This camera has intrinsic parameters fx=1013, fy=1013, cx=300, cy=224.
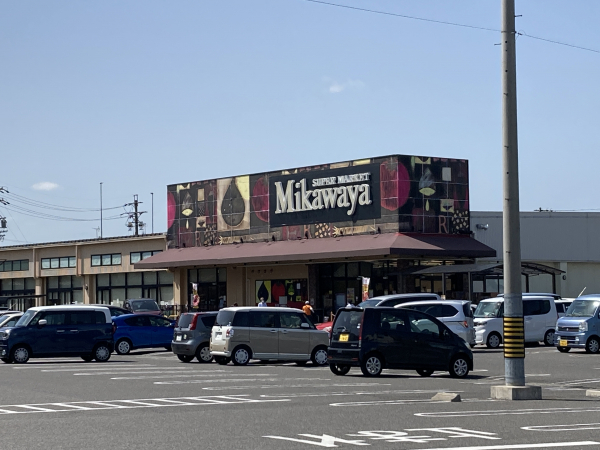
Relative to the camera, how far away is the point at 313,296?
5019 cm

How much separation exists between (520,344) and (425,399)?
209 cm

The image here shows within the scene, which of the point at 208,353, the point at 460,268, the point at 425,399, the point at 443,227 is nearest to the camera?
the point at 425,399

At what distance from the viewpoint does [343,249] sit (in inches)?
1825

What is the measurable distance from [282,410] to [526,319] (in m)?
23.0

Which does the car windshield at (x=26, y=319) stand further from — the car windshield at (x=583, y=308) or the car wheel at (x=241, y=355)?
the car windshield at (x=583, y=308)

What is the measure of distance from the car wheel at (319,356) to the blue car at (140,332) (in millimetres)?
9026

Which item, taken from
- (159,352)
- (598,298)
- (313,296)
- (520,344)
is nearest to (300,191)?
(313,296)

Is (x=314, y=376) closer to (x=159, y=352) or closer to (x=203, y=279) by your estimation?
(x=159, y=352)

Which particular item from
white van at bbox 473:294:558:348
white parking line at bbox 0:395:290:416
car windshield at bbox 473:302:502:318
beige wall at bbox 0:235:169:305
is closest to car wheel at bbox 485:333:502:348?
white van at bbox 473:294:558:348

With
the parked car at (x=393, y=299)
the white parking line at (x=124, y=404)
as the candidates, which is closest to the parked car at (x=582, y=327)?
the parked car at (x=393, y=299)

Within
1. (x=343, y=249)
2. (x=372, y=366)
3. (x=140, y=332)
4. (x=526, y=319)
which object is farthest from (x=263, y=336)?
(x=343, y=249)

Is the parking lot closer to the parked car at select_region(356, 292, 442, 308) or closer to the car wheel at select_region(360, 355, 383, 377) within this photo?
the car wheel at select_region(360, 355, 383, 377)

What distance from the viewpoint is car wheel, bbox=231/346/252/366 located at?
92.4ft

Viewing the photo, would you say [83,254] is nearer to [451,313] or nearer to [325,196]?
[325,196]
